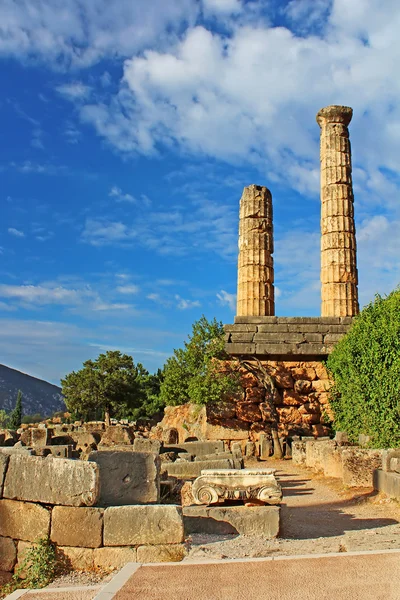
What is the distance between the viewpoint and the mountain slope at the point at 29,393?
158 meters

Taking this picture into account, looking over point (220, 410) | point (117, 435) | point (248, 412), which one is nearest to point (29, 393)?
point (117, 435)

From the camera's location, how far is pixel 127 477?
6.80 metres

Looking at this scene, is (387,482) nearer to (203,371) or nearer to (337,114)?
(203,371)

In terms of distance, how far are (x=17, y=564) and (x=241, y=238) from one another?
15.3 m

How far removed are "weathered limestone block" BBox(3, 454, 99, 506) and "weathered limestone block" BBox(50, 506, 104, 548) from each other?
9 centimetres

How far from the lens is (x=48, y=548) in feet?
20.3

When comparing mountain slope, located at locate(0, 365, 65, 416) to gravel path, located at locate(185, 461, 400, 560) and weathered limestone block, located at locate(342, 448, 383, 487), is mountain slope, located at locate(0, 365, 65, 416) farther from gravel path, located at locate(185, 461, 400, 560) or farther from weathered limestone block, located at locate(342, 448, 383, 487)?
weathered limestone block, located at locate(342, 448, 383, 487)

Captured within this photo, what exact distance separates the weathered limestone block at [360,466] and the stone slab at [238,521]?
4720 mm

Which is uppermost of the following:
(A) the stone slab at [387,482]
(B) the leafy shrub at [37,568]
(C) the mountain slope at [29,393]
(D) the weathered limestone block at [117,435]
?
(C) the mountain slope at [29,393]

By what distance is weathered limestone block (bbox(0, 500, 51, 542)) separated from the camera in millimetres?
6355

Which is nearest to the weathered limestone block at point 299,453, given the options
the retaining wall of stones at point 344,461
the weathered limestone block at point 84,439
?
the retaining wall of stones at point 344,461

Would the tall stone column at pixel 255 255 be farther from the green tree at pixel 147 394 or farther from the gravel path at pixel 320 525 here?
the green tree at pixel 147 394

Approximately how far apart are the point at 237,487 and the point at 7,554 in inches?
121

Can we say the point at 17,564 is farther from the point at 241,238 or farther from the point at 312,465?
the point at 241,238
